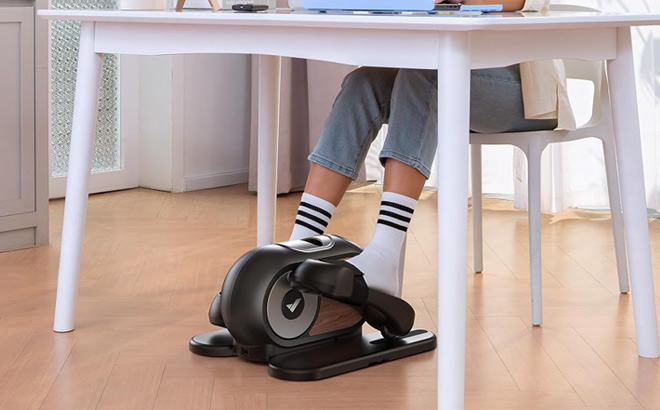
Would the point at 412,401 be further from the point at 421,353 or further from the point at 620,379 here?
the point at 620,379

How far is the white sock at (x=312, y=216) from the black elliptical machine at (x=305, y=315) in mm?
48

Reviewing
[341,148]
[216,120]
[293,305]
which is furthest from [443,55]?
[216,120]

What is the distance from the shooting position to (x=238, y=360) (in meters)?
1.71

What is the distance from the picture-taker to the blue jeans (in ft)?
5.50

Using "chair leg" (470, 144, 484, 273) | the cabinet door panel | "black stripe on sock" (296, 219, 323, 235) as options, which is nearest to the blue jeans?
"black stripe on sock" (296, 219, 323, 235)

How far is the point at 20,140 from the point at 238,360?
1.22 m

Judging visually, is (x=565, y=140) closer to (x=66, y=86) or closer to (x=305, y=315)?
(x=305, y=315)

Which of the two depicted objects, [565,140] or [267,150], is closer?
[565,140]

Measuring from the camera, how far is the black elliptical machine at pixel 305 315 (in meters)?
1.61

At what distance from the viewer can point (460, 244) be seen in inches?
54.7

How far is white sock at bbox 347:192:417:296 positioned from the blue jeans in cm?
7

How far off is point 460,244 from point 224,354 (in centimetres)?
54

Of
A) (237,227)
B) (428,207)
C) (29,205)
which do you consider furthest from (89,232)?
(428,207)

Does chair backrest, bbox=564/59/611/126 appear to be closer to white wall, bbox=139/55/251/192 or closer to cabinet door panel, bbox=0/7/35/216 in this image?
cabinet door panel, bbox=0/7/35/216
